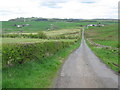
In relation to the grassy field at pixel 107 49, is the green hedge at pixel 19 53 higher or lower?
higher

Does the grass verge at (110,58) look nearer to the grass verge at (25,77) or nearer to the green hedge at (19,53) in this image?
the grass verge at (25,77)

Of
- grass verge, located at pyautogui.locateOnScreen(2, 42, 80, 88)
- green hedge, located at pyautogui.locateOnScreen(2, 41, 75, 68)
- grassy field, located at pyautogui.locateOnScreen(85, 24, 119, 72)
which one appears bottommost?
grassy field, located at pyautogui.locateOnScreen(85, 24, 119, 72)

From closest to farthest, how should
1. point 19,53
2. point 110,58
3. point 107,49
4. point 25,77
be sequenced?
point 25,77 < point 19,53 < point 110,58 < point 107,49

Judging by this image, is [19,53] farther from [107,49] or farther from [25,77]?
[107,49]

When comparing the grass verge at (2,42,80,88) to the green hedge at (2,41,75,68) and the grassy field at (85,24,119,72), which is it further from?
the grassy field at (85,24,119,72)

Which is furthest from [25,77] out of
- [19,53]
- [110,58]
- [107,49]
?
[107,49]

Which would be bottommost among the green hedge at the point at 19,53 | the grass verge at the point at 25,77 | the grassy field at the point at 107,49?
the grassy field at the point at 107,49

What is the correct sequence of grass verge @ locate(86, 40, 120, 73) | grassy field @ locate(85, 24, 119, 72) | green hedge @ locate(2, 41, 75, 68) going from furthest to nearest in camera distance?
grassy field @ locate(85, 24, 119, 72), grass verge @ locate(86, 40, 120, 73), green hedge @ locate(2, 41, 75, 68)

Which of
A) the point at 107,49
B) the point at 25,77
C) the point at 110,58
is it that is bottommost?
the point at 107,49

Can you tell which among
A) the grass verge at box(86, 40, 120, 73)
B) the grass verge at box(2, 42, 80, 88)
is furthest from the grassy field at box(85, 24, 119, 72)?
the grass verge at box(2, 42, 80, 88)

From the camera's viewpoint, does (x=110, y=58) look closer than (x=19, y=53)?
No

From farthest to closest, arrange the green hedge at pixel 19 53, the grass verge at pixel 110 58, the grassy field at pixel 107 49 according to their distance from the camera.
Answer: the grassy field at pixel 107 49 → the grass verge at pixel 110 58 → the green hedge at pixel 19 53

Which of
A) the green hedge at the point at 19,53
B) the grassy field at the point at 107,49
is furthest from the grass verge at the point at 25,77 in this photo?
the grassy field at the point at 107,49

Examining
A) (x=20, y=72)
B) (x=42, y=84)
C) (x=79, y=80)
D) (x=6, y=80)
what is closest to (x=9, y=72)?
(x=20, y=72)
